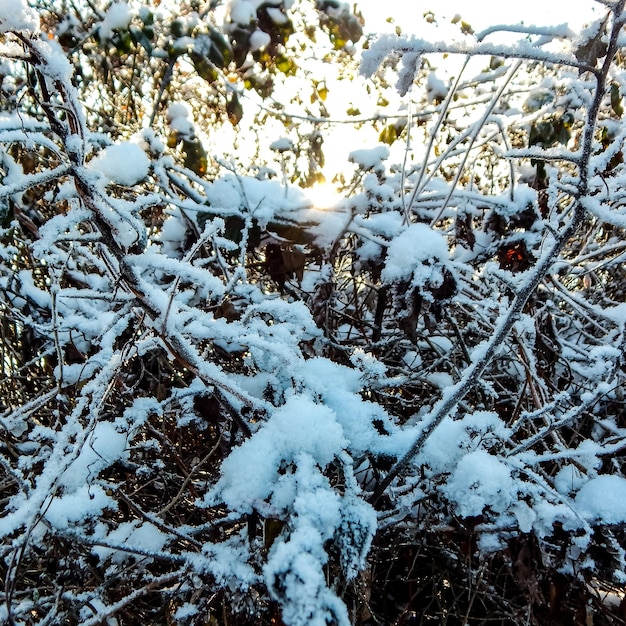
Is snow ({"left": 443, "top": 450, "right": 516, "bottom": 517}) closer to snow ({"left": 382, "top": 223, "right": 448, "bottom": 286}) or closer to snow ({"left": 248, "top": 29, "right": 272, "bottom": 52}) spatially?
snow ({"left": 382, "top": 223, "right": 448, "bottom": 286})

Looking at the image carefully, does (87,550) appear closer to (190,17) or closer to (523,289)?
(523,289)

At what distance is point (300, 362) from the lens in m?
1.10

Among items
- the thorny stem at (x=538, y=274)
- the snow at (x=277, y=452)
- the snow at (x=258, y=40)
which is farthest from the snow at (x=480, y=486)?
the snow at (x=258, y=40)

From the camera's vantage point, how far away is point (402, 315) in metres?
1.32

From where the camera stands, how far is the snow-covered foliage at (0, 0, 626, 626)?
0.78 meters

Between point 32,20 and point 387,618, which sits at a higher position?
point 32,20

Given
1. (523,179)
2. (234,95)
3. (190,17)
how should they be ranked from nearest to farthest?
(190,17) < (234,95) < (523,179)

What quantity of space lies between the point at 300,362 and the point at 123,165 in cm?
70

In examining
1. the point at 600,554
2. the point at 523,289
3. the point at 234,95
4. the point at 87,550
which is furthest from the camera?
the point at 234,95

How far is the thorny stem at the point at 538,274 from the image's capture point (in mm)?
616

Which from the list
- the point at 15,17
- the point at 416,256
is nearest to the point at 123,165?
the point at 15,17

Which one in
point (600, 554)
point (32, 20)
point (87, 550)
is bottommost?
point (87, 550)

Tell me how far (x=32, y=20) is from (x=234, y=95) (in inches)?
71.0

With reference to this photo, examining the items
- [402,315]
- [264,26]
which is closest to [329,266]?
[402,315]
